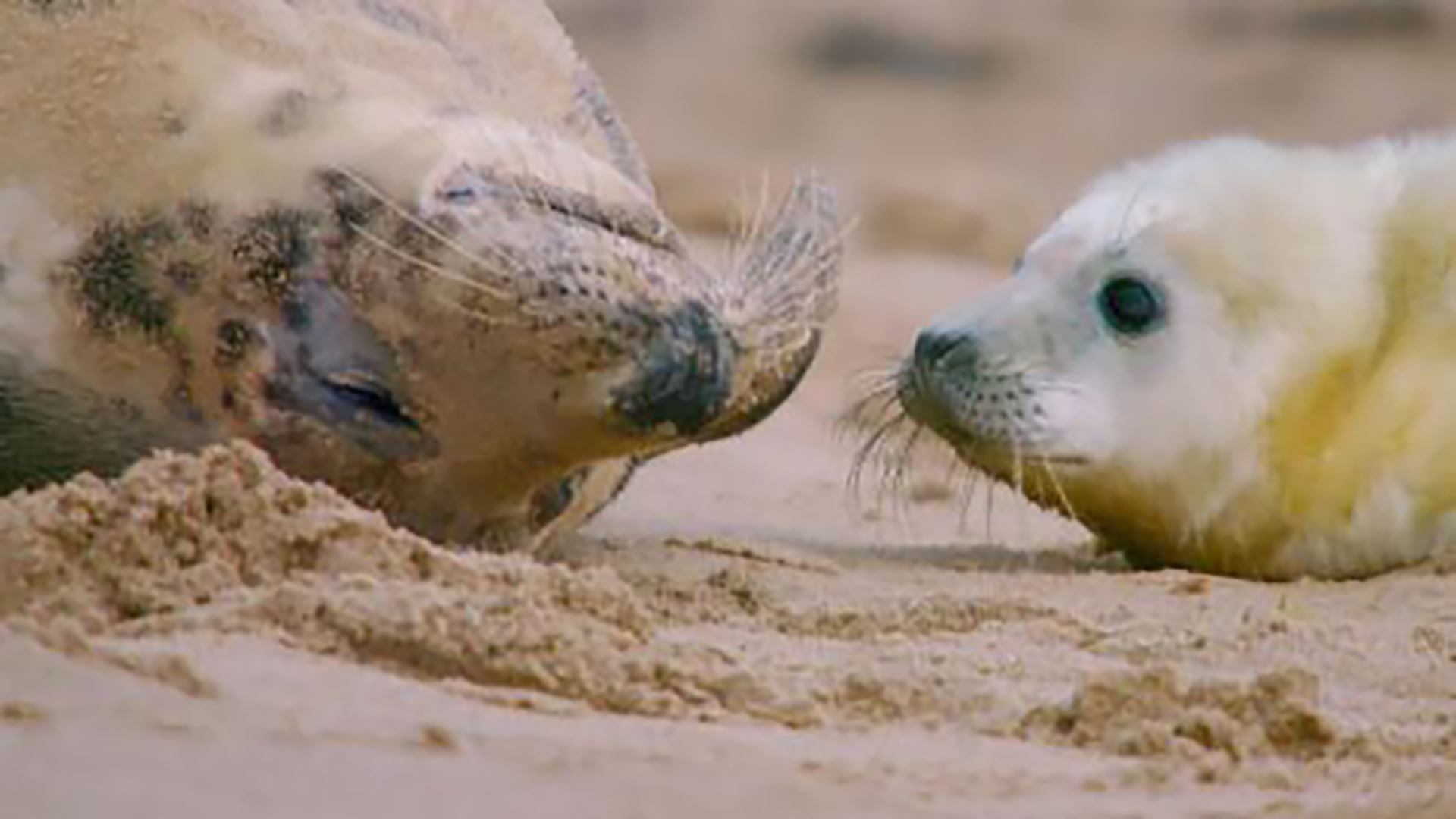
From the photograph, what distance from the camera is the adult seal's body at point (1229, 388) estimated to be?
192 inches

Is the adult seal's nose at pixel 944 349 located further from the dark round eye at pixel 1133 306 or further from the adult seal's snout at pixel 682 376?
the adult seal's snout at pixel 682 376

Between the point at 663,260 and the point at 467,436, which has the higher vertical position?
the point at 663,260

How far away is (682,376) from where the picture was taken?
4082 millimetres

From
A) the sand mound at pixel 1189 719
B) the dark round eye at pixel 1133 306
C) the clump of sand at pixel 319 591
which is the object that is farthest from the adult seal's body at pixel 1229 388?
the sand mound at pixel 1189 719

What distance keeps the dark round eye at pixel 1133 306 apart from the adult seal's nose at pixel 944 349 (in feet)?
0.74

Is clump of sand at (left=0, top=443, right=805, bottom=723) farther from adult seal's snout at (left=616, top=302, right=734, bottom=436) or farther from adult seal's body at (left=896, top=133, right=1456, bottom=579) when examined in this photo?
adult seal's body at (left=896, top=133, right=1456, bottom=579)

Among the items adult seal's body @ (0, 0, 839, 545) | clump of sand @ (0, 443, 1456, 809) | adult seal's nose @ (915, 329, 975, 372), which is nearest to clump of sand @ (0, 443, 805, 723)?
clump of sand @ (0, 443, 1456, 809)

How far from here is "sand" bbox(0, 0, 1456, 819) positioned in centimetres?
272

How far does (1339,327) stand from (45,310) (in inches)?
77.1

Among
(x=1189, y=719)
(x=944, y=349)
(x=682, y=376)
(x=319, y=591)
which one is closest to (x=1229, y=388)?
(x=944, y=349)

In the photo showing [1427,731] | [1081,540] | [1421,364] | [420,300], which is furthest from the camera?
[1081,540]

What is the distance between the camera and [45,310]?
4.03 m

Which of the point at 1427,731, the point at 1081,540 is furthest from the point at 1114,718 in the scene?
the point at 1081,540

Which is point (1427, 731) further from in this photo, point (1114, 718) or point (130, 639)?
point (130, 639)
